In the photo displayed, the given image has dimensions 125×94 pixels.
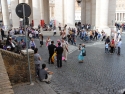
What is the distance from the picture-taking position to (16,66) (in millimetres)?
7070

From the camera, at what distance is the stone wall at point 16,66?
7.00 m

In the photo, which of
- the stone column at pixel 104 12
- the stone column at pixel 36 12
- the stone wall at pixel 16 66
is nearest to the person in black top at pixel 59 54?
A: the stone wall at pixel 16 66

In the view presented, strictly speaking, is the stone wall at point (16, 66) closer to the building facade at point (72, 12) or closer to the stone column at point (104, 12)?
the building facade at point (72, 12)

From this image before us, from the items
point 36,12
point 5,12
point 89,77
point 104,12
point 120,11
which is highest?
point 120,11

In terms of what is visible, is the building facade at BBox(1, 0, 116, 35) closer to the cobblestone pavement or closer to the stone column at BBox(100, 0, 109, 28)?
the stone column at BBox(100, 0, 109, 28)

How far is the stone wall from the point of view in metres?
7.00

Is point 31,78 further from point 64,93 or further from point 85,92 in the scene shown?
point 85,92

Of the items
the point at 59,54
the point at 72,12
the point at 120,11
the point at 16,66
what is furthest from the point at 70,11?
the point at 120,11

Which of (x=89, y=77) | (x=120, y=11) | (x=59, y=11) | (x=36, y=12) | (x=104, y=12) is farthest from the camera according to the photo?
(x=120, y=11)

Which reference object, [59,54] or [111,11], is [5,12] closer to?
[111,11]

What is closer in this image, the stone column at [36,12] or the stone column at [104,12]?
the stone column at [104,12]

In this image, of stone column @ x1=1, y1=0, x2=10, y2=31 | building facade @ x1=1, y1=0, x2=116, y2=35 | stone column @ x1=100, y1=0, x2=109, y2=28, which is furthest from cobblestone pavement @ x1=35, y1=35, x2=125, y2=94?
stone column @ x1=1, y1=0, x2=10, y2=31

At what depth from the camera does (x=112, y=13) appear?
2612 cm

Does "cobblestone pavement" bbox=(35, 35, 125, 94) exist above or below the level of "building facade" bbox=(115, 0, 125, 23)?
below
